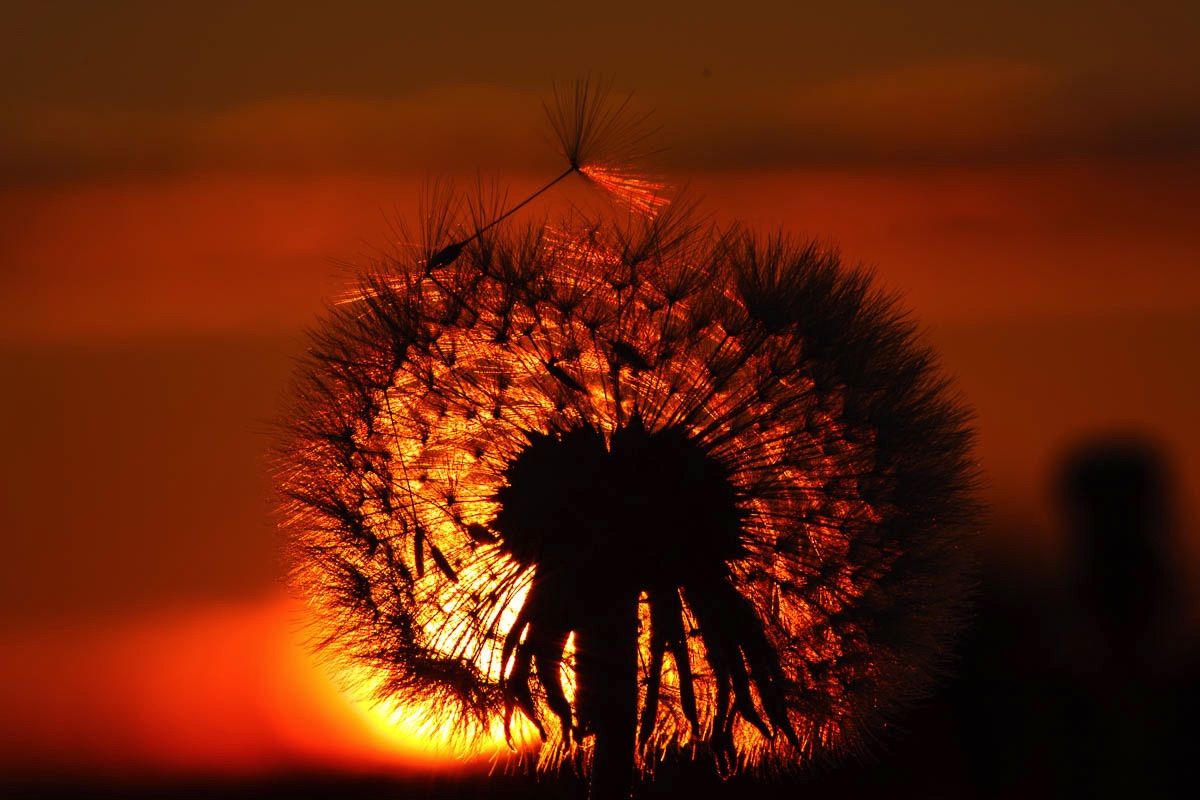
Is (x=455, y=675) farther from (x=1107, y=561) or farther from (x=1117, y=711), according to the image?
(x=1107, y=561)

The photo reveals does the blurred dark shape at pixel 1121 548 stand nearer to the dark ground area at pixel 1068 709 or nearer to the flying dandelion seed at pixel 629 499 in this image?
the dark ground area at pixel 1068 709

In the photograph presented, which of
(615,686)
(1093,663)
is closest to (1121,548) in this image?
(1093,663)

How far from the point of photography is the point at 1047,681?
21.3 m

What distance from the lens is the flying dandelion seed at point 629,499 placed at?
7930mm

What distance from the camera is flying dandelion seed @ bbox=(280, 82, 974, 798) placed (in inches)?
312

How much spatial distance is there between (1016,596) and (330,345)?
22.0m

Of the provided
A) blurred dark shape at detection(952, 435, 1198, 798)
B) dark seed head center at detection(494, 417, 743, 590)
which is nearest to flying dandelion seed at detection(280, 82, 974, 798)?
dark seed head center at detection(494, 417, 743, 590)

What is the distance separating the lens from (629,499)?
781 centimetres

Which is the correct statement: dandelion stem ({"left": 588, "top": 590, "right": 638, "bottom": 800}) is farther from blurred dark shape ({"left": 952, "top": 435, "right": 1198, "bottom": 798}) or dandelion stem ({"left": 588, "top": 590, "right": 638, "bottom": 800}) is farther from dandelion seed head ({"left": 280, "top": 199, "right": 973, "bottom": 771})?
blurred dark shape ({"left": 952, "top": 435, "right": 1198, "bottom": 798})

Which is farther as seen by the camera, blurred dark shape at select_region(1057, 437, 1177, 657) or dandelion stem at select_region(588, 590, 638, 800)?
blurred dark shape at select_region(1057, 437, 1177, 657)

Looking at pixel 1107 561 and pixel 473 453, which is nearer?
pixel 473 453

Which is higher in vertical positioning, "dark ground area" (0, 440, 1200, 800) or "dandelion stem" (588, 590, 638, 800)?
"dark ground area" (0, 440, 1200, 800)

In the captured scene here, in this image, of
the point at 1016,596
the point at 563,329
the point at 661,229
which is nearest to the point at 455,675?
the point at 563,329

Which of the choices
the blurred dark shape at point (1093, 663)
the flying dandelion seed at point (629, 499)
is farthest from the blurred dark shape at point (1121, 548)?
the flying dandelion seed at point (629, 499)
